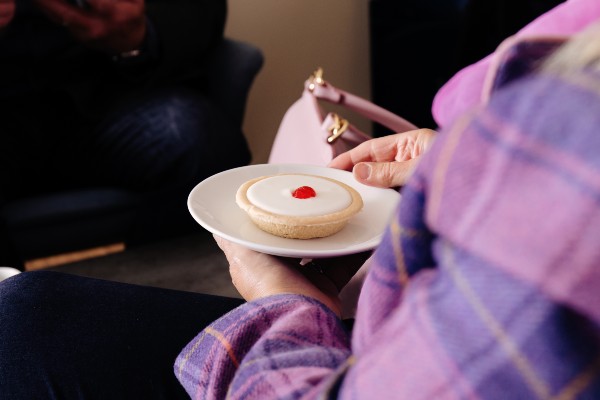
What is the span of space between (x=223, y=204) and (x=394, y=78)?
5.00 feet

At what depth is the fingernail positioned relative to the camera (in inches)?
31.5

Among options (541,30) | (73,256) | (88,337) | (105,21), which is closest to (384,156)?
(541,30)

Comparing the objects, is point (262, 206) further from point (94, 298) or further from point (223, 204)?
point (94, 298)

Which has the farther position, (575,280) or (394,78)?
(394,78)

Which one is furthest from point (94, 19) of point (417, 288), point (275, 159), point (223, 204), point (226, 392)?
point (417, 288)

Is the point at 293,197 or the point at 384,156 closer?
the point at 293,197

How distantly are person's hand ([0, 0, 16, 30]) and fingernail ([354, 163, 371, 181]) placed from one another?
1066 millimetres

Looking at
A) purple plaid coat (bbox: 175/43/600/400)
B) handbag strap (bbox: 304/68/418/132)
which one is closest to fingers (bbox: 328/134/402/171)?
handbag strap (bbox: 304/68/418/132)

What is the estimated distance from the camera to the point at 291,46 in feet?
7.32

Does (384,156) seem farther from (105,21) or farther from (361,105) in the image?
(105,21)

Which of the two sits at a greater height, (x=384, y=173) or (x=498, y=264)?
(x=498, y=264)

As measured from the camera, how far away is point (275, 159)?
114 cm

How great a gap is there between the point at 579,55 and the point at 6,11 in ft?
4.83

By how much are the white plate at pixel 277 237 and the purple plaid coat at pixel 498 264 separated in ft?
1.10
